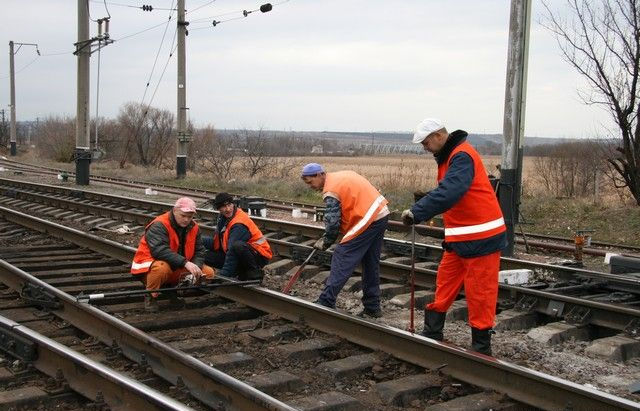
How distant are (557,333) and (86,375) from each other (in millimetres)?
4097

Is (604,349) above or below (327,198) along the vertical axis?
below

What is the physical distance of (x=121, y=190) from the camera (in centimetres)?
2372

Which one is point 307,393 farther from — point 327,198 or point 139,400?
point 327,198

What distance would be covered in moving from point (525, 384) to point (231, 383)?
6.28 feet

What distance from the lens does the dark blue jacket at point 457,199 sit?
571cm

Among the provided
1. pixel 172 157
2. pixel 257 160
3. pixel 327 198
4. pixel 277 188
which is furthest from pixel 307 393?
pixel 172 157

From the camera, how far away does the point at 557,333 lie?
6.59 metres

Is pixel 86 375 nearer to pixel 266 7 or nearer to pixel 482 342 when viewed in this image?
pixel 482 342

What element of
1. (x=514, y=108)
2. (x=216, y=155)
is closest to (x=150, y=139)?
(x=216, y=155)

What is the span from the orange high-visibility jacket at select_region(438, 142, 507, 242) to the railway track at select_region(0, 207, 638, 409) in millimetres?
933

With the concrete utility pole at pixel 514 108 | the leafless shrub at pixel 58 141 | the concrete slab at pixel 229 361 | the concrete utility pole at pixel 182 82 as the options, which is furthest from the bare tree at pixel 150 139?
the concrete slab at pixel 229 361

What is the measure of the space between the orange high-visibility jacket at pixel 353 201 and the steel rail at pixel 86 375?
9.83 ft

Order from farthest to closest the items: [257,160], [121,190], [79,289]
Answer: [257,160], [121,190], [79,289]

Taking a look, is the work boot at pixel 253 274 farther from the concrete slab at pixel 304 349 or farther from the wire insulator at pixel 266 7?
the wire insulator at pixel 266 7
